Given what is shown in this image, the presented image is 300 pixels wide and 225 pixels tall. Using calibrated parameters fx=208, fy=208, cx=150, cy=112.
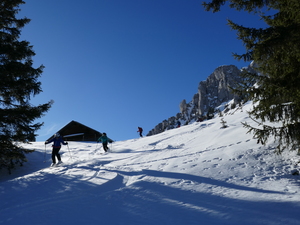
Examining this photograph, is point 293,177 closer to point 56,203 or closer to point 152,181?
point 152,181

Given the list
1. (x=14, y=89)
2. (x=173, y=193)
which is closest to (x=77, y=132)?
(x=14, y=89)

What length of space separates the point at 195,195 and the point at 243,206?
1.17 metres

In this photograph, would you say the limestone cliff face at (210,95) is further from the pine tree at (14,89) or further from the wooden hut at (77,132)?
the pine tree at (14,89)

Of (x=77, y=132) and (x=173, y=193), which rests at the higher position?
(x=77, y=132)

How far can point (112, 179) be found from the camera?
7.21 metres

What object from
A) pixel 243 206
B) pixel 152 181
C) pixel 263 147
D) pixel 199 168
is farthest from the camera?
pixel 263 147

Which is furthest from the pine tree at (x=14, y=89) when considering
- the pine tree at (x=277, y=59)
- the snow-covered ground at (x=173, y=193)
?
the pine tree at (x=277, y=59)

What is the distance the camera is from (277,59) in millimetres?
5898

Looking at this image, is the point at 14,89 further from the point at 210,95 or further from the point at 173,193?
the point at 210,95

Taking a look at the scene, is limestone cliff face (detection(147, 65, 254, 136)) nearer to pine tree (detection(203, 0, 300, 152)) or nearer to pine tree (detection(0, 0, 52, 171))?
pine tree (detection(0, 0, 52, 171))

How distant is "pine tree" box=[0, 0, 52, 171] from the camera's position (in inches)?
390

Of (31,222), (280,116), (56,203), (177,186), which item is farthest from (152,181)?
(280,116)

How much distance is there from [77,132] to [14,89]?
17.0 meters

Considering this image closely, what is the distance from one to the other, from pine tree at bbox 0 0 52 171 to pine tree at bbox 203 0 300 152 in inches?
375
